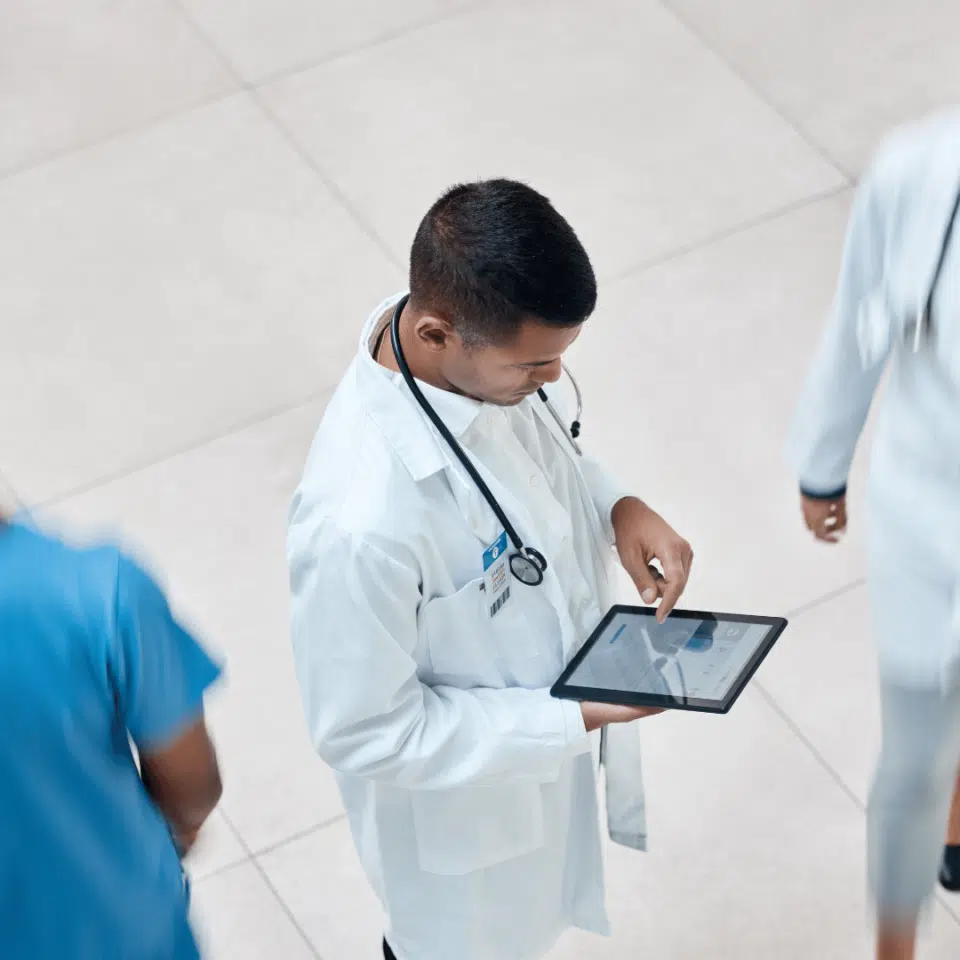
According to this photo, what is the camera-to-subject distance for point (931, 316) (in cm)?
179

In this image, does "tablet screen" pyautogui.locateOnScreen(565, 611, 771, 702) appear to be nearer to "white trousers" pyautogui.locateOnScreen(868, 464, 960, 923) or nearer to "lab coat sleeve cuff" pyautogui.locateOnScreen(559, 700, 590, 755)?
"lab coat sleeve cuff" pyautogui.locateOnScreen(559, 700, 590, 755)

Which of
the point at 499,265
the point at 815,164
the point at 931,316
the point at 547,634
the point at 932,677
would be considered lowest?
the point at 815,164

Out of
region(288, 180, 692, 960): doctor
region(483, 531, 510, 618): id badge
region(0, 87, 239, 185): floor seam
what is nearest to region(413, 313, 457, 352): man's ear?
region(288, 180, 692, 960): doctor

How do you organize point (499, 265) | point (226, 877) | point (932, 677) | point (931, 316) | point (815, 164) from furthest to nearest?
point (815, 164)
point (226, 877)
point (932, 677)
point (931, 316)
point (499, 265)

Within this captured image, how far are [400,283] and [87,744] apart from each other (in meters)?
2.16

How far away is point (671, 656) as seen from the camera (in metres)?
1.94

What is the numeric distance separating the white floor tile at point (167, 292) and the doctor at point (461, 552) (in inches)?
58.2

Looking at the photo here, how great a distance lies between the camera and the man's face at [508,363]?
1704mm

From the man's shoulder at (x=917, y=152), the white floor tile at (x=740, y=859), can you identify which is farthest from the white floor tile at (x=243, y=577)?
the man's shoulder at (x=917, y=152)

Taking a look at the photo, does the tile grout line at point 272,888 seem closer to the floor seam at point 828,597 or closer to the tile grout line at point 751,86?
the floor seam at point 828,597

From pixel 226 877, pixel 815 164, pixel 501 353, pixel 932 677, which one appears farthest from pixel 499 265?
pixel 815 164

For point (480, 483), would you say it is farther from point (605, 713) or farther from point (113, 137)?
point (113, 137)

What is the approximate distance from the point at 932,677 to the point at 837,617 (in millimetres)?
937

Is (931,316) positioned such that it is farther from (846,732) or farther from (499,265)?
Answer: (846,732)
